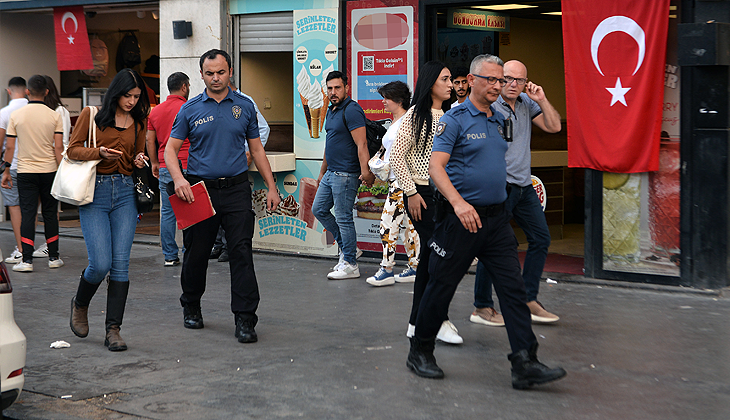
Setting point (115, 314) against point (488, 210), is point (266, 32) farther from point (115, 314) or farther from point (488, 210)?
point (488, 210)

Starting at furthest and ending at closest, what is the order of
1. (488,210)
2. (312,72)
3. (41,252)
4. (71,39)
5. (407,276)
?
(71,39) → (41,252) → (312,72) → (407,276) → (488,210)

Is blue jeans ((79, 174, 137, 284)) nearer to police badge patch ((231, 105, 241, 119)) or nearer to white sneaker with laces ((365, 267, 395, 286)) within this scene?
police badge patch ((231, 105, 241, 119))

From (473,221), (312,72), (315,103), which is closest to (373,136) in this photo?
(315,103)

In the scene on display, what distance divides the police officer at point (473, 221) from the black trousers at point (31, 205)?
5.66 metres

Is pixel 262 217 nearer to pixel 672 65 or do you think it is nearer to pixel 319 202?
pixel 319 202

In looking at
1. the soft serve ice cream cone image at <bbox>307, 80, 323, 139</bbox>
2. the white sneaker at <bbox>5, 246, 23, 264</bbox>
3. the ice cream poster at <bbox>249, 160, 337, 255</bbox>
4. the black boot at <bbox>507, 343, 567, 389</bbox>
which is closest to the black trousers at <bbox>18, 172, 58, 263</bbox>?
the white sneaker at <bbox>5, 246, 23, 264</bbox>

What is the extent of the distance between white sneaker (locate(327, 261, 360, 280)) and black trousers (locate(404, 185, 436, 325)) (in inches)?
105

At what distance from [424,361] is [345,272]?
3.51m

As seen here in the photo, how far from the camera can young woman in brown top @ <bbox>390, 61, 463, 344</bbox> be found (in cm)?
574

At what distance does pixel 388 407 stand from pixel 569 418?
942 millimetres

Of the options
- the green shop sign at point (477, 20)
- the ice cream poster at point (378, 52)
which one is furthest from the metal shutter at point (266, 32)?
the green shop sign at point (477, 20)

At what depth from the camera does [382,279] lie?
8133 mm

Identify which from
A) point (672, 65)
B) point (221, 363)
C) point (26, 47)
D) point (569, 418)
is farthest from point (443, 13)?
point (26, 47)

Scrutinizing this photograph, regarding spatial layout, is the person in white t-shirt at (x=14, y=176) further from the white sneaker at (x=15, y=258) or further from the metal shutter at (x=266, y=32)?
the metal shutter at (x=266, y=32)
